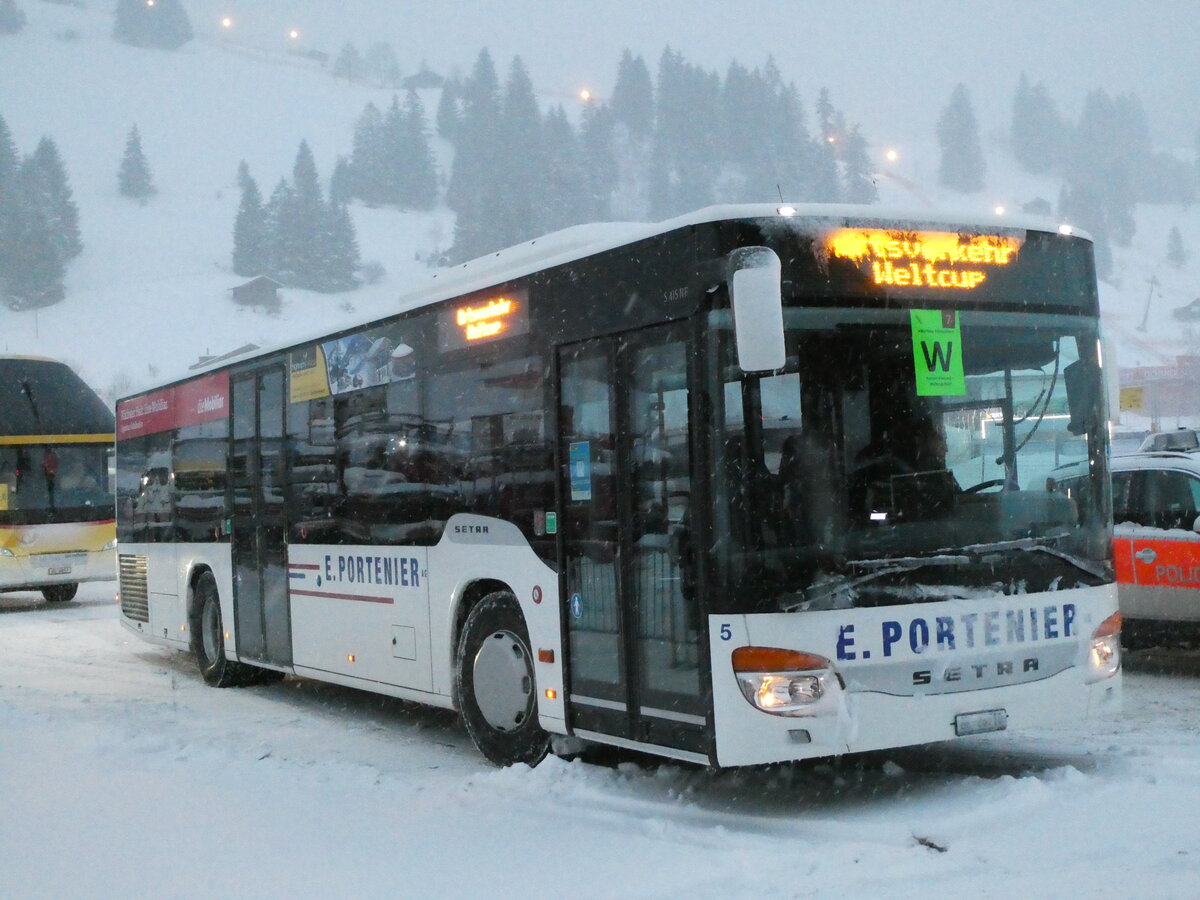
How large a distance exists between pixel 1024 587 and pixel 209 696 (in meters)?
7.96

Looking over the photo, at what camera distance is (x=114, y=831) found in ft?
21.2

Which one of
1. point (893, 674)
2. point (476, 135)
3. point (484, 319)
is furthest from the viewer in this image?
point (476, 135)

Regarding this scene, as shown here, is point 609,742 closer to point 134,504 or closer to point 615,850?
point 615,850

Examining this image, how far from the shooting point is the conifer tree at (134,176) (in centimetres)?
16150

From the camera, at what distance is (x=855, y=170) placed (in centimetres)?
13350

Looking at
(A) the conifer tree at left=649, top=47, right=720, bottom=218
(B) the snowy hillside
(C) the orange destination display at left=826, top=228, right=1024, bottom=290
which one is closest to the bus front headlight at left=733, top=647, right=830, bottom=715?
(C) the orange destination display at left=826, top=228, right=1024, bottom=290

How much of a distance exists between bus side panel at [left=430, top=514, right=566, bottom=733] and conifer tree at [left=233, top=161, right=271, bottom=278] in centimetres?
13444

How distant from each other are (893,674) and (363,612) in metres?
4.73

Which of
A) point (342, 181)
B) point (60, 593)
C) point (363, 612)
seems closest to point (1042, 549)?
point (363, 612)

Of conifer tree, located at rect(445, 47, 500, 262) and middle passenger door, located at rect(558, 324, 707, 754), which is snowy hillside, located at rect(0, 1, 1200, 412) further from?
middle passenger door, located at rect(558, 324, 707, 754)

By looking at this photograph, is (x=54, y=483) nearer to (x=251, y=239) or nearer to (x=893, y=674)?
(x=893, y=674)

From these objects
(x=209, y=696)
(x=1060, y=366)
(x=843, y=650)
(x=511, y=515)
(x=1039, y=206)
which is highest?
(x=1039, y=206)

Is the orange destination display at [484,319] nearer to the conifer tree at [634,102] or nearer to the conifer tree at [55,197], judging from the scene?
the conifer tree at [55,197]

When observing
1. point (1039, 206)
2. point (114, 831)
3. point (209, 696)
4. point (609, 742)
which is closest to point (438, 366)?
point (609, 742)
